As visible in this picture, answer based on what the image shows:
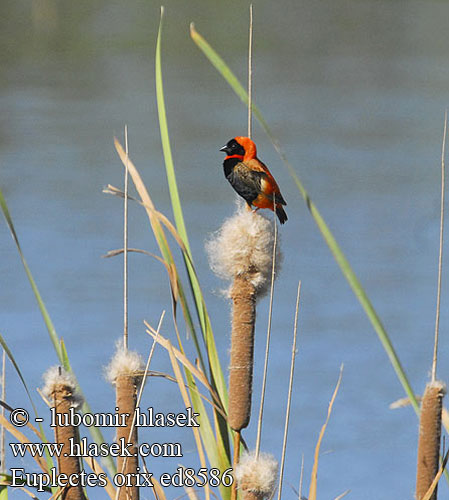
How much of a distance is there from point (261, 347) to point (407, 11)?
8860 millimetres

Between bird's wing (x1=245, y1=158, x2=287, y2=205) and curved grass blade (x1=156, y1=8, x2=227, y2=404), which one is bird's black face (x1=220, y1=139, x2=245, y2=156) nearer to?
bird's wing (x1=245, y1=158, x2=287, y2=205)

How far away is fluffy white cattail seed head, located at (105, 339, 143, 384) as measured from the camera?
0.93 meters

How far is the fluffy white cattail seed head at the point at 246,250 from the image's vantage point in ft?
3.21

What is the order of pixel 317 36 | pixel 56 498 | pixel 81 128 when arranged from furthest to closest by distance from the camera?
pixel 317 36 → pixel 81 128 → pixel 56 498

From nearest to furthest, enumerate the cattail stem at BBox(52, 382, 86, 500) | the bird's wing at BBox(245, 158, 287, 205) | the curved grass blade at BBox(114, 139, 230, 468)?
1. the cattail stem at BBox(52, 382, 86, 500)
2. the curved grass blade at BBox(114, 139, 230, 468)
3. the bird's wing at BBox(245, 158, 287, 205)

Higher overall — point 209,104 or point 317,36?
point 317,36

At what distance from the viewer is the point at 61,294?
3557 mm

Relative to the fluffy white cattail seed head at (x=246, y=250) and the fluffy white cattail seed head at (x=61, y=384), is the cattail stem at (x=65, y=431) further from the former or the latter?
the fluffy white cattail seed head at (x=246, y=250)

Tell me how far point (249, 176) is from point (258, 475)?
1.28 ft

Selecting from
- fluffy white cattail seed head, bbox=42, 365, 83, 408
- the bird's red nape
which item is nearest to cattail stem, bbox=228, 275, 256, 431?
fluffy white cattail seed head, bbox=42, 365, 83, 408

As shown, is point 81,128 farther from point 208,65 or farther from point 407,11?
point 407,11

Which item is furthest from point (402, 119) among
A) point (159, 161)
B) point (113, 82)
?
point (113, 82)

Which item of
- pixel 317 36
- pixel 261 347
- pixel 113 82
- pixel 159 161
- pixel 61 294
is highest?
pixel 317 36

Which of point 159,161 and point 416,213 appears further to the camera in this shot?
point 159,161
